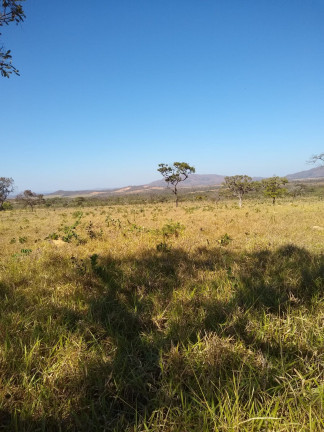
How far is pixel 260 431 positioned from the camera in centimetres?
133

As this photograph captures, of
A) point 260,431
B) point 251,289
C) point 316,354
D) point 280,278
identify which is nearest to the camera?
point 260,431

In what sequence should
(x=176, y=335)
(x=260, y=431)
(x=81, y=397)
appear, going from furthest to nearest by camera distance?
1. (x=176, y=335)
2. (x=81, y=397)
3. (x=260, y=431)

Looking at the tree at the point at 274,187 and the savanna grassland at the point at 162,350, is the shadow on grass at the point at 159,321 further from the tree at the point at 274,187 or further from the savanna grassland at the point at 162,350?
the tree at the point at 274,187

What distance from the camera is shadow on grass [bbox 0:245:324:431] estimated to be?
5.14ft

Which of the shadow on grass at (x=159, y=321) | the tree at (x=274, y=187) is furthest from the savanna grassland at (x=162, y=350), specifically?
the tree at (x=274, y=187)

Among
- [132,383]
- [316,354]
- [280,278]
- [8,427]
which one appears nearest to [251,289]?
[280,278]

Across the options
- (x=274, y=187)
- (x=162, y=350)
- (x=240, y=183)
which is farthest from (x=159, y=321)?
(x=240, y=183)

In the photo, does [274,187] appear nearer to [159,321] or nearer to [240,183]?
[240,183]

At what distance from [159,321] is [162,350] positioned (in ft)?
1.81

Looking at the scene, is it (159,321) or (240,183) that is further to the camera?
(240,183)

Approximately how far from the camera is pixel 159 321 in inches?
99.5

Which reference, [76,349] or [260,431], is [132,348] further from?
[260,431]

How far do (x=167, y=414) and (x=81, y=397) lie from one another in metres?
0.67

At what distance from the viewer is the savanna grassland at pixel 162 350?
1444mm
